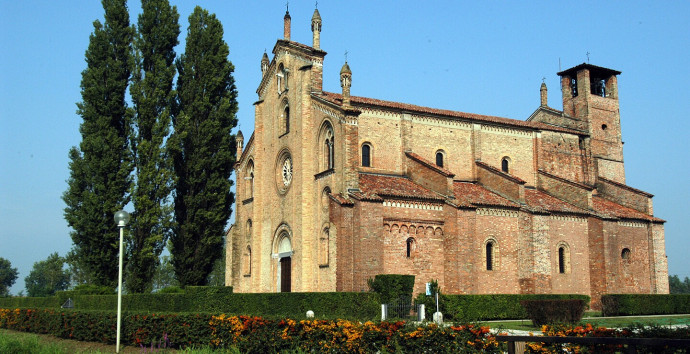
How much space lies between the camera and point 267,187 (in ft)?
116

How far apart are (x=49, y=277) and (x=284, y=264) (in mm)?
71609

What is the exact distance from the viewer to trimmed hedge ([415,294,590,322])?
25422mm

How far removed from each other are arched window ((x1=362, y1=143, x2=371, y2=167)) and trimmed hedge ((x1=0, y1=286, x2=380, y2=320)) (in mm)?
9710

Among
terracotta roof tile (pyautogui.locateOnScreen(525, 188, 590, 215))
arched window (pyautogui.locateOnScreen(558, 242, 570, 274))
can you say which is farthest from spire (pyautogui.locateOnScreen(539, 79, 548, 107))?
arched window (pyautogui.locateOnScreen(558, 242, 570, 274))

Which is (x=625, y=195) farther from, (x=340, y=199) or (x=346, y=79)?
(x=340, y=199)

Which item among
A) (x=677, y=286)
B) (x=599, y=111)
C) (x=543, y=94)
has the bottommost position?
(x=677, y=286)

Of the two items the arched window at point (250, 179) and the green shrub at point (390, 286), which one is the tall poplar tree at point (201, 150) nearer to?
the arched window at point (250, 179)

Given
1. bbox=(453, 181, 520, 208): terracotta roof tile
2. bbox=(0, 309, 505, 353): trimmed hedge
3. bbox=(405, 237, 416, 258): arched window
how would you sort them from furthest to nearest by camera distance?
bbox=(453, 181, 520, 208): terracotta roof tile < bbox=(405, 237, 416, 258): arched window < bbox=(0, 309, 505, 353): trimmed hedge

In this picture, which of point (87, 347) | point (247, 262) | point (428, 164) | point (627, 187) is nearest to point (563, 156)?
point (627, 187)

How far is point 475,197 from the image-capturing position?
104 feet

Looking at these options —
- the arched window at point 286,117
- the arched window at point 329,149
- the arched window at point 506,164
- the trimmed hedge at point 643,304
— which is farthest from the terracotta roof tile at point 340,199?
the trimmed hedge at point 643,304

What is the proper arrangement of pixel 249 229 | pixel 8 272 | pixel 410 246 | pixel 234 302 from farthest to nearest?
1. pixel 8 272
2. pixel 249 229
3. pixel 410 246
4. pixel 234 302

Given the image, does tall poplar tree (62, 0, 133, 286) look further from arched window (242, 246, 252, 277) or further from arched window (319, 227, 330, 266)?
arched window (319, 227, 330, 266)

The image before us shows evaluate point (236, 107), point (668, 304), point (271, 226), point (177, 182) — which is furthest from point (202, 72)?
point (668, 304)
